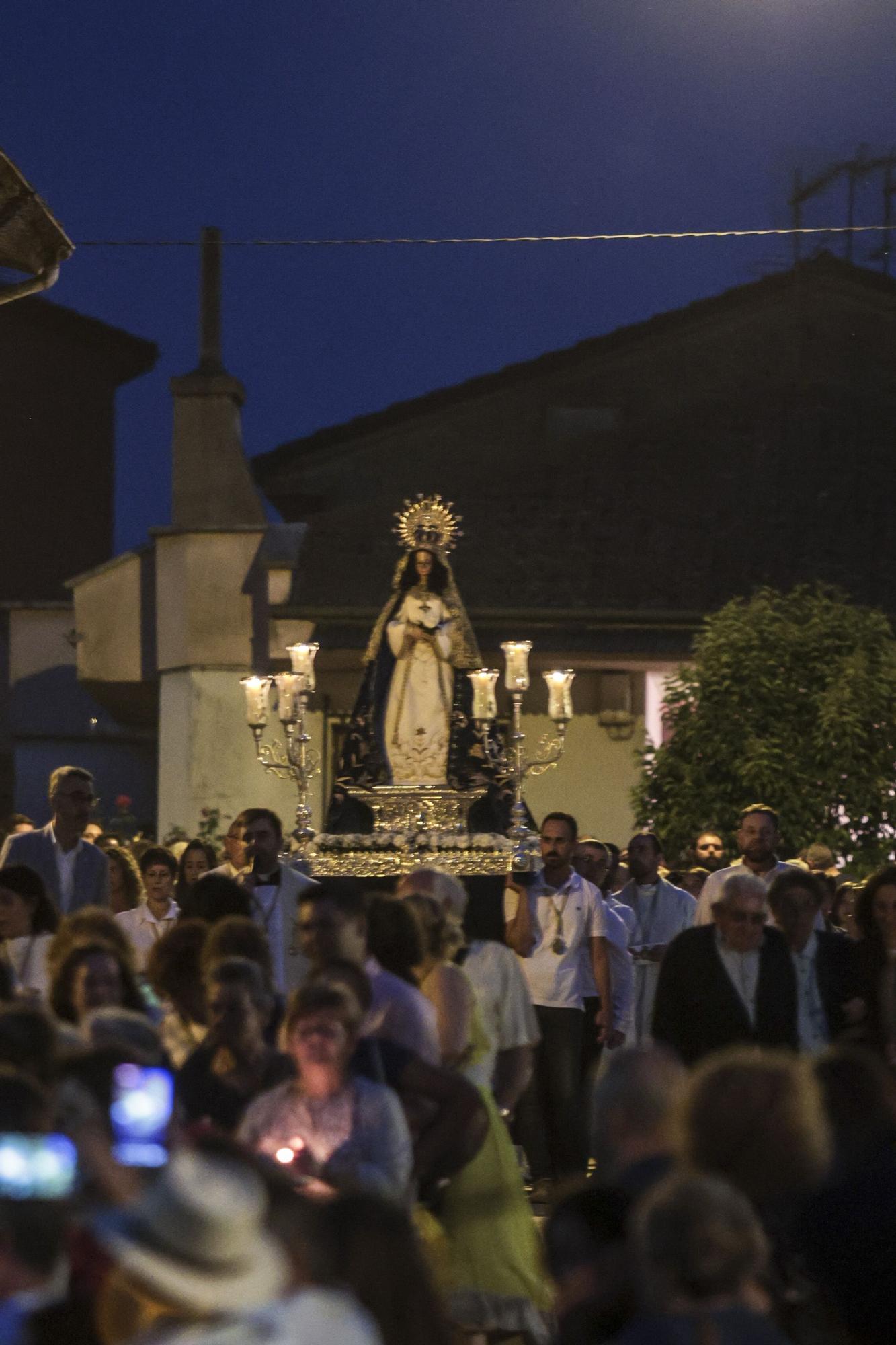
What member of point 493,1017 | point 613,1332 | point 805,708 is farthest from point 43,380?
point 613,1332

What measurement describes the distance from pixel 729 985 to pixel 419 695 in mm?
9093

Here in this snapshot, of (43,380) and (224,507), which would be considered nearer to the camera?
(224,507)

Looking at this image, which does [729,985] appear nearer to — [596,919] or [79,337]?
[596,919]

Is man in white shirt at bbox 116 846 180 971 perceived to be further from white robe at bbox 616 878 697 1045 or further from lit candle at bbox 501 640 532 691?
lit candle at bbox 501 640 532 691

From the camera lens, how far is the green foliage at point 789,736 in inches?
847

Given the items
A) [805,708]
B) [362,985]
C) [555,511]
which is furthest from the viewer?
[555,511]

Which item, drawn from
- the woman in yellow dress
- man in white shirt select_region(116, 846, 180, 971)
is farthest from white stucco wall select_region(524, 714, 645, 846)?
the woman in yellow dress

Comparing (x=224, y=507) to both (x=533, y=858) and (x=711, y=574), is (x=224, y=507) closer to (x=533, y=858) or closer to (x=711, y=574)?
(x=711, y=574)

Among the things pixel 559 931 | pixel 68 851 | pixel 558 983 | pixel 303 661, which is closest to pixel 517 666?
pixel 303 661

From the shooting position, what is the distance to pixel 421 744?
17.4 metres

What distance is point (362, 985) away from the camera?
650 centimetres

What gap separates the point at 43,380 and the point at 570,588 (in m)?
14.3

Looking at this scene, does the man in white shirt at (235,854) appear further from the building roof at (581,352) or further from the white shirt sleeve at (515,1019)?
the building roof at (581,352)

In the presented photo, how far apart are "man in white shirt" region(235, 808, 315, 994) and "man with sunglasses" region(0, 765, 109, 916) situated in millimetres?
708
